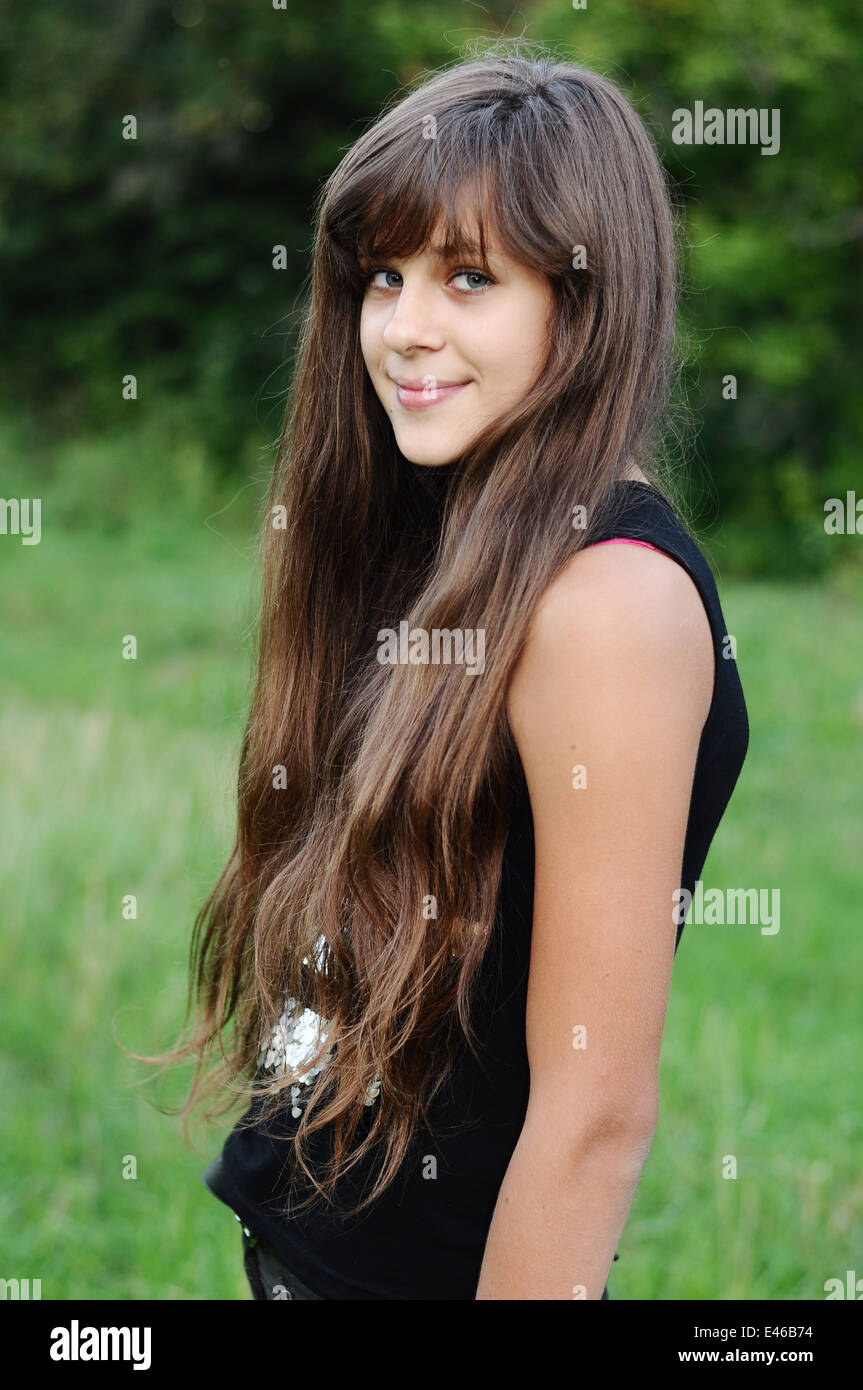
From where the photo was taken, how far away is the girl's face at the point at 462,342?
124cm

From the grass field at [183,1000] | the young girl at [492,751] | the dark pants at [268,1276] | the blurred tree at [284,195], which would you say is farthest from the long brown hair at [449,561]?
the blurred tree at [284,195]

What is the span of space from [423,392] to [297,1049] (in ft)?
2.22

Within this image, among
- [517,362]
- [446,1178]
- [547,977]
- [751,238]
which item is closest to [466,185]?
[517,362]

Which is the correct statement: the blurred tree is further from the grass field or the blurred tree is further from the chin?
the chin

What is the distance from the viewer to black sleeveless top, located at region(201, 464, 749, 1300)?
4.01ft

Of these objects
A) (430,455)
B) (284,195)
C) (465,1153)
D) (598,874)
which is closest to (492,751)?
(598,874)

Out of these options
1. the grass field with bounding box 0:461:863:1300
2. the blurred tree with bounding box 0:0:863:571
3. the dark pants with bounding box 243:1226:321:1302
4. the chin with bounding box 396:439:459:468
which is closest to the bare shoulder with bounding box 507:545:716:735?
the chin with bounding box 396:439:459:468

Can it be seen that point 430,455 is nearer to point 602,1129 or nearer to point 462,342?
point 462,342

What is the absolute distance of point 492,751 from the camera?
1181mm

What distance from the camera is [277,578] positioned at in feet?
5.17

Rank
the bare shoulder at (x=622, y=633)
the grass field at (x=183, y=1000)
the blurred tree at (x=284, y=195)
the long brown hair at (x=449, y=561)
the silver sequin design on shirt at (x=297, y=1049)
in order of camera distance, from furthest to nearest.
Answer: the blurred tree at (x=284, y=195) < the grass field at (x=183, y=1000) < the silver sequin design on shirt at (x=297, y=1049) < the long brown hair at (x=449, y=561) < the bare shoulder at (x=622, y=633)

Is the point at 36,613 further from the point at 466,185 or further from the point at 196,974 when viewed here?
the point at 466,185

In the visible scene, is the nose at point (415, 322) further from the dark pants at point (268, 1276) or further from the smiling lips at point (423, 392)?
the dark pants at point (268, 1276)

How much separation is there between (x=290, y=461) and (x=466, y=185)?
0.44 m
